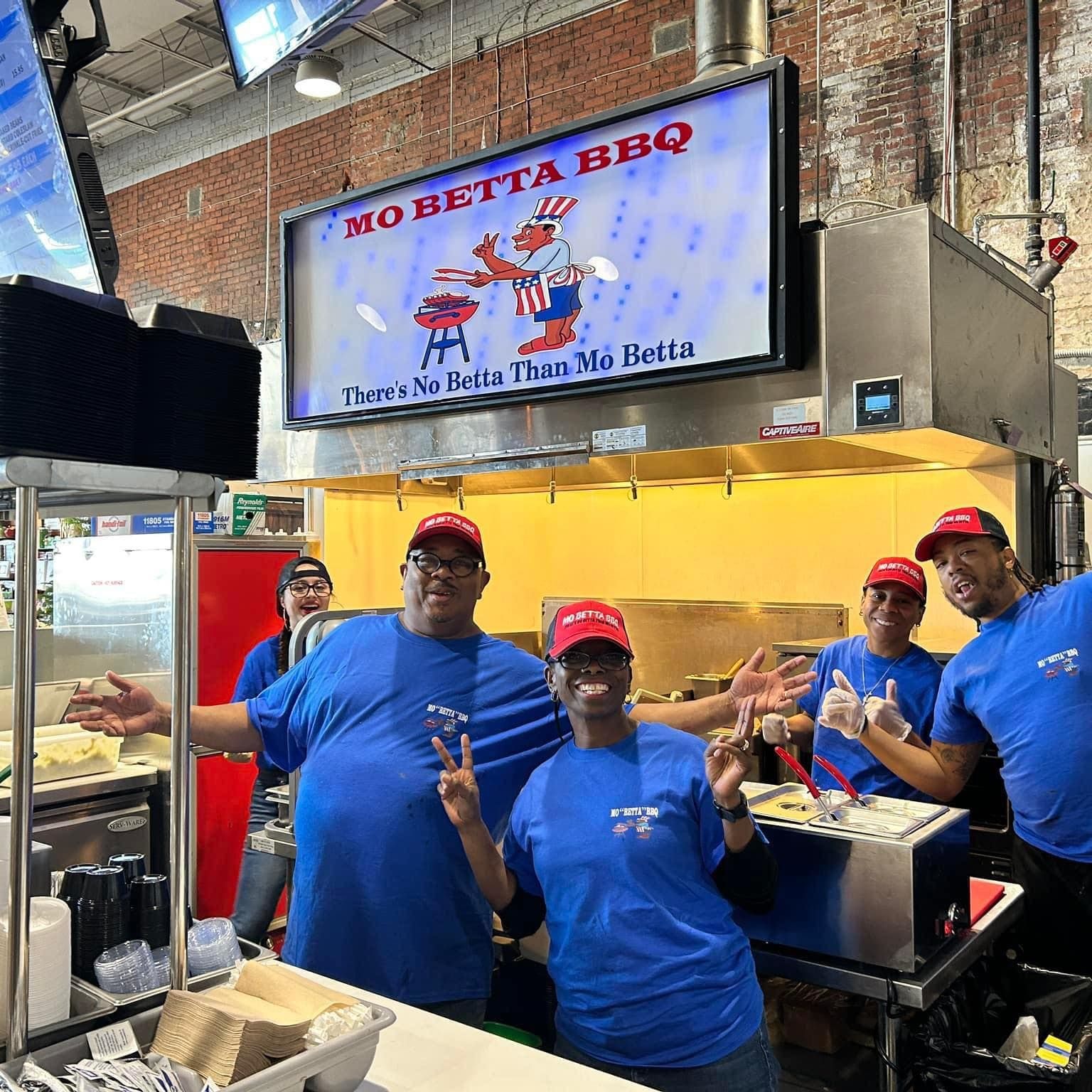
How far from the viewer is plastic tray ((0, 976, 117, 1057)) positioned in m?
1.34

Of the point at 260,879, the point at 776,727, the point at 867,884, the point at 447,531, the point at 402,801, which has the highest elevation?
the point at 447,531

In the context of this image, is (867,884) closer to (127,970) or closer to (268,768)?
(127,970)

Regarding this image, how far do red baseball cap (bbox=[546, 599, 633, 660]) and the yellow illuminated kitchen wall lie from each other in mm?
2417

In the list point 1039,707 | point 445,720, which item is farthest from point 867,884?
point 1039,707

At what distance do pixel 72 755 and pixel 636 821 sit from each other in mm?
3118

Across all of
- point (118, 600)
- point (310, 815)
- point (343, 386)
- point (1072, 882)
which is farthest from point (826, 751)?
point (118, 600)

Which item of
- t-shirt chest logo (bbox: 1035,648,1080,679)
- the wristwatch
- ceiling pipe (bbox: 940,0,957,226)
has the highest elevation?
ceiling pipe (bbox: 940,0,957,226)

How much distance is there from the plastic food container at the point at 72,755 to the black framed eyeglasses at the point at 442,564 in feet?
7.87

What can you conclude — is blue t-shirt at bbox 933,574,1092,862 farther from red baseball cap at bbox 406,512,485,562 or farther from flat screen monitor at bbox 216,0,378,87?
flat screen monitor at bbox 216,0,378,87

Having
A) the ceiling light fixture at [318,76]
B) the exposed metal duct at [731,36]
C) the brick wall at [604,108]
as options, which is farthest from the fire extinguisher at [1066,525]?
the ceiling light fixture at [318,76]

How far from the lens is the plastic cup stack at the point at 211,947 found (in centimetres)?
157

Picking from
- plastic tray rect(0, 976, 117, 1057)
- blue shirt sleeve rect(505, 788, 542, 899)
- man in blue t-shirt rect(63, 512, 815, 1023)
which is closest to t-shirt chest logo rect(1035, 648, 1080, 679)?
man in blue t-shirt rect(63, 512, 815, 1023)

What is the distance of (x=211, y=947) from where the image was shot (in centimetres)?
159

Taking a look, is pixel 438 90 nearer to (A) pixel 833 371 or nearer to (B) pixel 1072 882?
(A) pixel 833 371
